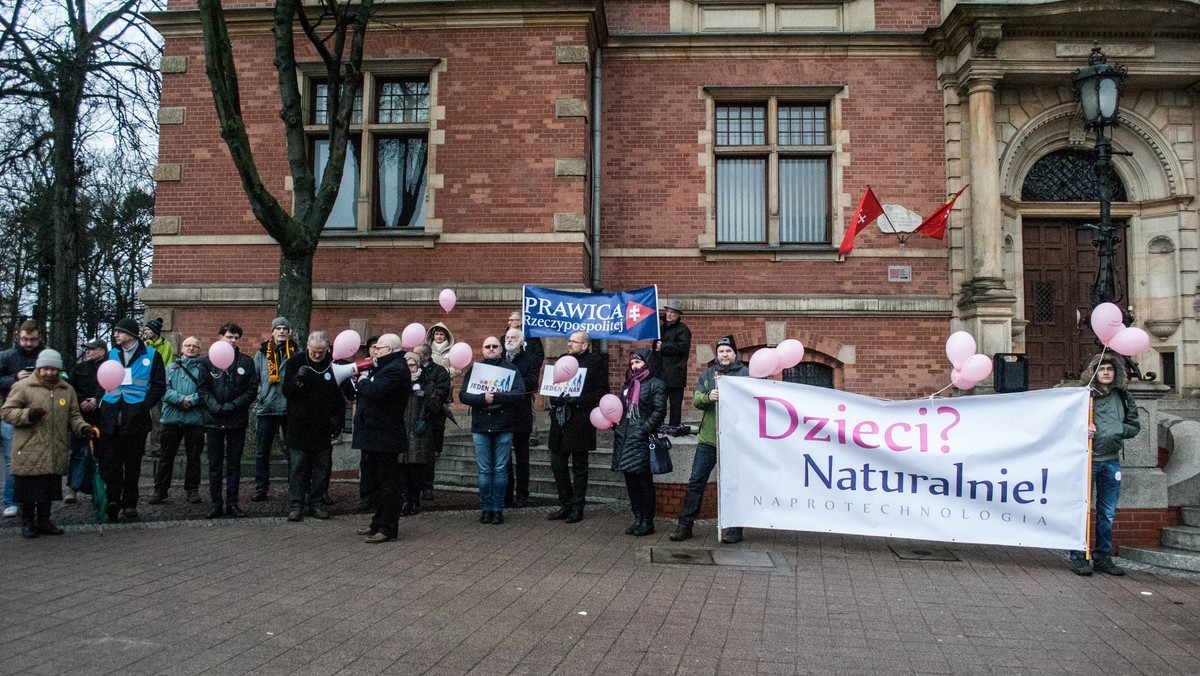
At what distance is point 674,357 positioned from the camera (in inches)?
436

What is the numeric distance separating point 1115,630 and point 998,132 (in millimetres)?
10337

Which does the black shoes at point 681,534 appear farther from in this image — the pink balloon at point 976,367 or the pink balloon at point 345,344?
the pink balloon at point 345,344

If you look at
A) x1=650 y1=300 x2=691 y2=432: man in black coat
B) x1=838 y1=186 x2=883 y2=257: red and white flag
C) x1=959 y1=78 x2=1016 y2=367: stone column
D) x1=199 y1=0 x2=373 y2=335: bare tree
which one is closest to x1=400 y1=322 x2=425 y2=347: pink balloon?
x1=199 y1=0 x2=373 y2=335: bare tree

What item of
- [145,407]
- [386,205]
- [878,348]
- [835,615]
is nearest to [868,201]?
[878,348]

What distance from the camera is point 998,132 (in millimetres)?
13664

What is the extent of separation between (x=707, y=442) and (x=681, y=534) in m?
0.89

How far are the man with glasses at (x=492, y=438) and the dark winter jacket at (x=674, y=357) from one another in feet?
9.59

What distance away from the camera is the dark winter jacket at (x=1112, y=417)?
714cm

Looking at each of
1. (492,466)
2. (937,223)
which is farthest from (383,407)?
(937,223)

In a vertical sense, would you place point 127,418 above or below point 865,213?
below

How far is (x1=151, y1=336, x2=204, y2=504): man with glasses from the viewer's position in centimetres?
912

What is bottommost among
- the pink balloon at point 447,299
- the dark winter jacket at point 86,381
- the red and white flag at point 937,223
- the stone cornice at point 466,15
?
the dark winter jacket at point 86,381

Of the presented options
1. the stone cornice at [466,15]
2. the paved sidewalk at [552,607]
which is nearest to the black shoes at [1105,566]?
the paved sidewalk at [552,607]

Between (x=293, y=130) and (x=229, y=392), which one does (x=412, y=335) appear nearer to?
(x=229, y=392)
